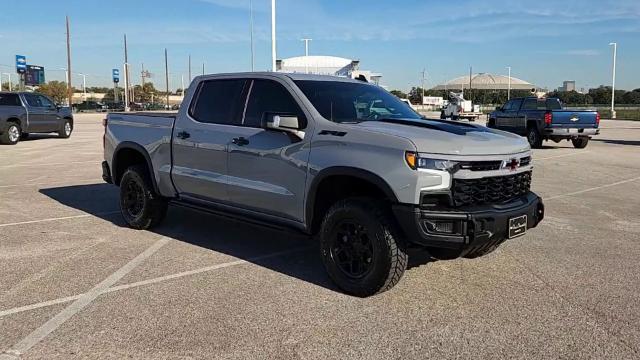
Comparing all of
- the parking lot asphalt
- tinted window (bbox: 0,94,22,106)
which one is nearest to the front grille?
the parking lot asphalt

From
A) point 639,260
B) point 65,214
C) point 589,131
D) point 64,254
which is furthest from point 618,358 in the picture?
point 589,131

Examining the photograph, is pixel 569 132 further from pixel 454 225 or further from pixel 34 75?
pixel 34 75

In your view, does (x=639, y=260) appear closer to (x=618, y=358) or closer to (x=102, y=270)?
(x=618, y=358)

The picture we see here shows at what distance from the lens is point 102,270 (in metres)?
5.36

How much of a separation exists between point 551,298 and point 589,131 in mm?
15939

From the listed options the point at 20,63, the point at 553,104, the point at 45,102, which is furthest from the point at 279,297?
the point at 20,63

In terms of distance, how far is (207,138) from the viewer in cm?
589

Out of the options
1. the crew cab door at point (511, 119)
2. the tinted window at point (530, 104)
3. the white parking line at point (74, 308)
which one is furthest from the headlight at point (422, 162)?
the tinted window at point (530, 104)

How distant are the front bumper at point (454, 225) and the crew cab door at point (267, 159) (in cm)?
109

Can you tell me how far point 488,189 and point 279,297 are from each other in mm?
1888

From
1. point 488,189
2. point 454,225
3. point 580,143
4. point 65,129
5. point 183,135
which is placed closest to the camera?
point 454,225

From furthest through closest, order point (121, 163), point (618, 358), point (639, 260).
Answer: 1. point (121, 163)
2. point (639, 260)
3. point (618, 358)

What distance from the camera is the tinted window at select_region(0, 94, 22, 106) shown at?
20.1 metres

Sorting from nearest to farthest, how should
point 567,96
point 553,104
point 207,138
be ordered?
point 207,138
point 553,104
point 567,96
